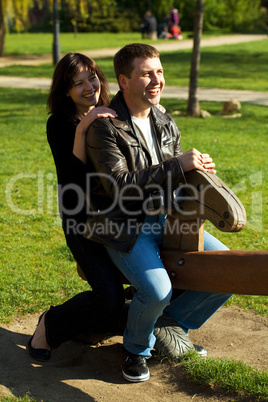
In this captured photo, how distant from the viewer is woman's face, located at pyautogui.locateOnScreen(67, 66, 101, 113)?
150 inches

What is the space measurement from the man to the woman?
128 mm

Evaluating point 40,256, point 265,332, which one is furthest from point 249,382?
point 40,256

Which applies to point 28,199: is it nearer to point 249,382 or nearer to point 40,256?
point 40,256

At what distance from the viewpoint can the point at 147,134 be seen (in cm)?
347

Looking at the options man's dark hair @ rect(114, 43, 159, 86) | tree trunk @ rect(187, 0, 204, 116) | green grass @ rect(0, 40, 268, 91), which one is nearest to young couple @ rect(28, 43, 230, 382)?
man's dark hair @ rect(114, 43, 159, 86)

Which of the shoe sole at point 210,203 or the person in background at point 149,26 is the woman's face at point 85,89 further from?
the person in background at point 149,26

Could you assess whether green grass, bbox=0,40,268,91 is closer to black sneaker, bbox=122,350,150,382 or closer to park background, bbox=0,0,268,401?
park background, bbox=0,0,268,401

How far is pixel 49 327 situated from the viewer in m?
3.78

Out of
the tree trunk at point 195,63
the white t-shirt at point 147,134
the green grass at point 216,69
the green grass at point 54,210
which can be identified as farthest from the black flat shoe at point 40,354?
the green grass at point 216,69

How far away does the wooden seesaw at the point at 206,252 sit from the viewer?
3.21 meters

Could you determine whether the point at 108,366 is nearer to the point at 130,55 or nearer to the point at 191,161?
the point at 191,161

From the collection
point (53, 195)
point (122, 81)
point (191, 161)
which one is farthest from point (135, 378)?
point (53, 195)

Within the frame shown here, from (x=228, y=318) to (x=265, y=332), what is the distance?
33 centimetres

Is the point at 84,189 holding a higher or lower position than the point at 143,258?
higher
